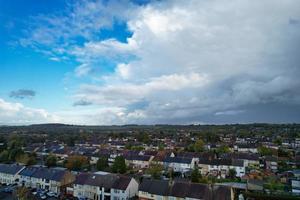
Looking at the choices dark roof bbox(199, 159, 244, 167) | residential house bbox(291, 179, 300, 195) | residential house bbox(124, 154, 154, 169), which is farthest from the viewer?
residential house bbox(124, 154, 154, 169)

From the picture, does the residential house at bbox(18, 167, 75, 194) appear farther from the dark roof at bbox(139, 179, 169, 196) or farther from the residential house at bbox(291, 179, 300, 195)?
the residential house at bbox(291, 179, 300, 195)

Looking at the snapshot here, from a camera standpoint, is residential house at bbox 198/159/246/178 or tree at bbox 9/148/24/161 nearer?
residential house at bbox 198/159/246/178

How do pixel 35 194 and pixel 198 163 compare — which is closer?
pixel 35 194

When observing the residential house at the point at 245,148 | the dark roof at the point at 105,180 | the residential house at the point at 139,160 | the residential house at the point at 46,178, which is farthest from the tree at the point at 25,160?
the residential house at the point at 245,148

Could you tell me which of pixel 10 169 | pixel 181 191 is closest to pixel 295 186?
pixel 181 191

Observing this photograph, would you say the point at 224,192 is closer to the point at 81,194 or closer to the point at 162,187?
the point at 162,187

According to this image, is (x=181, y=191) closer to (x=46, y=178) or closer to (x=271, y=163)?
(x=46, y=178)

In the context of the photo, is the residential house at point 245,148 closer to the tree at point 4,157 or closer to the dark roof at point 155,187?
the dark roof at point 155,187

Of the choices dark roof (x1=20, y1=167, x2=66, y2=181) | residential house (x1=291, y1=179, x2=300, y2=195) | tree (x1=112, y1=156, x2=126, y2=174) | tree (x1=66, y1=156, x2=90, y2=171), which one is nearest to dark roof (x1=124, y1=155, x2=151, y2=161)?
tree (x1=66, y1=156, x2=90, y2=171)

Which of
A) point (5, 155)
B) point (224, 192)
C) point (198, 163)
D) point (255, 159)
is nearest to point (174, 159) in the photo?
point (198, 163)
